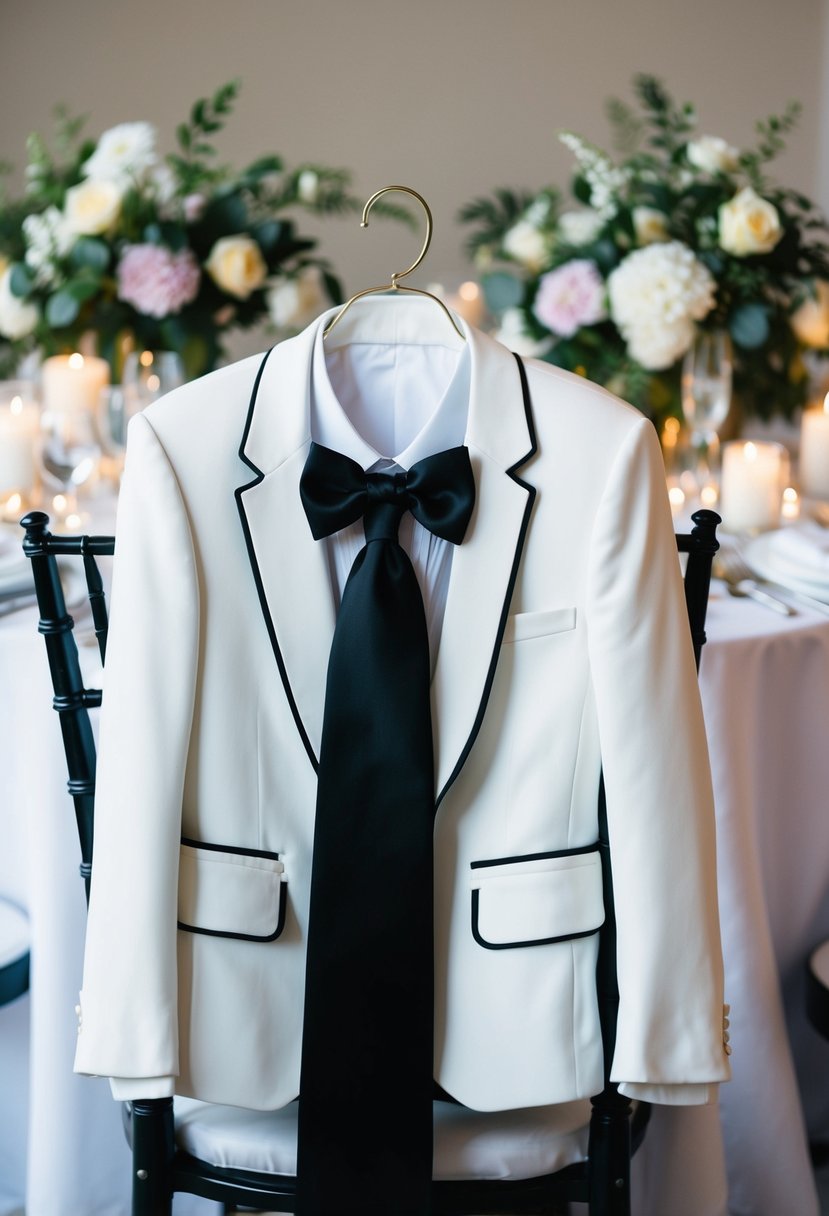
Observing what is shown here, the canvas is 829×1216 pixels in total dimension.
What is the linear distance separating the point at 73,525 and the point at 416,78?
8.54 feet

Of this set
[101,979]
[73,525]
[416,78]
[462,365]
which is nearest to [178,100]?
[416,78]

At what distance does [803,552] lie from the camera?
157 centimetres

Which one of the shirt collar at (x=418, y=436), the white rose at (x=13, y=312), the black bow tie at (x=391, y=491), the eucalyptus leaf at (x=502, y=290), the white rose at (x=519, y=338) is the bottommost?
Answer: the black bow tie at (x=391, y=491)

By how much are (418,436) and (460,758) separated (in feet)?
0.95

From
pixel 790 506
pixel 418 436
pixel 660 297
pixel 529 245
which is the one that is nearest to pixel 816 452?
pixel 790 506

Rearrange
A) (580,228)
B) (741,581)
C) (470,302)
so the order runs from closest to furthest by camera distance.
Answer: (741,581), (580,228), (470,302)

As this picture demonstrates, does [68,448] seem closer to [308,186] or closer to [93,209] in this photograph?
[93,209]

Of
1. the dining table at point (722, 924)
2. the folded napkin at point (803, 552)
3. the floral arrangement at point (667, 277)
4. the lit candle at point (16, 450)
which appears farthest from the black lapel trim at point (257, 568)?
the floral arrangement at point (667, 277)

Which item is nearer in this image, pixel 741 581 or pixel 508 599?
pixel 508 599

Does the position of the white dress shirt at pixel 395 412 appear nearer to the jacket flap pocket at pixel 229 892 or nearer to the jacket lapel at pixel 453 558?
the jacket lapel at pixel 453 558

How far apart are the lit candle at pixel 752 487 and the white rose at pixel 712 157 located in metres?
0.56

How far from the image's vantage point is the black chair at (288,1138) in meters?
1.02

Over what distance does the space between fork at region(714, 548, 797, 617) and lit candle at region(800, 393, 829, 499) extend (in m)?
0.50

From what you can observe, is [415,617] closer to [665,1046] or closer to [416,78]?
[665,1046]
